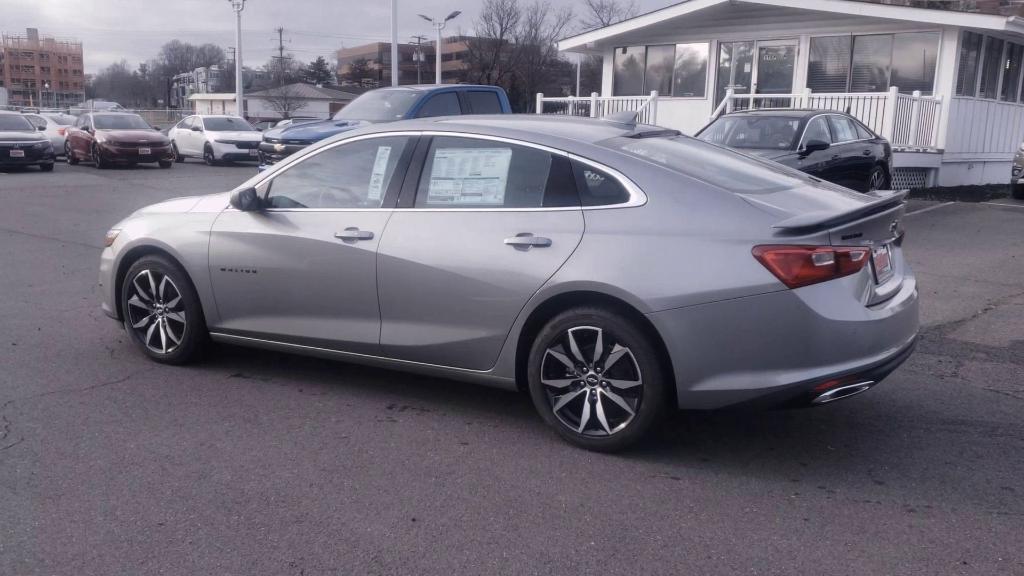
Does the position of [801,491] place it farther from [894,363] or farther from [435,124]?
[435,124]

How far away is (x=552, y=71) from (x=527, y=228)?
52.5 meters

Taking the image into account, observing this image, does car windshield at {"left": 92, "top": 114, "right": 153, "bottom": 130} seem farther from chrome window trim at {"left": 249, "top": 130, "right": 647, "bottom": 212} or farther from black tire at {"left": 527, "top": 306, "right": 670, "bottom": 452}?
black tire at {"left": 527, "top": 306, "right": 670, "bottom": 452}

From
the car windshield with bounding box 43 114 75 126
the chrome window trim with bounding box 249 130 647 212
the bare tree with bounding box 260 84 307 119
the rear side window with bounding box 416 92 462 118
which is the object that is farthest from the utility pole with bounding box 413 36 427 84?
the chrome window trim with bounding box 249 130 647 212

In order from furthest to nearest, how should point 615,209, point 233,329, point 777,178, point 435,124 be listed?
point 233,329 < point 435,124 < point 777,178 < point 615,209

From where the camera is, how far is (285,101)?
6756 cm

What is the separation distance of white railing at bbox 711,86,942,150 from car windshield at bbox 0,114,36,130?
17.4 meters

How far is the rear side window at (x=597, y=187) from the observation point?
450 centimetres

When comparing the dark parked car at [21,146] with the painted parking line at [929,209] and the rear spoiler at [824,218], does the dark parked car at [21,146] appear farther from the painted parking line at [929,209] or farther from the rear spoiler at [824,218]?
the rear spoiler at [824,218]

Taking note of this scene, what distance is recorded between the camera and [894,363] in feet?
14.2

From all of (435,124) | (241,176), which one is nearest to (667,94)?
(241,176)

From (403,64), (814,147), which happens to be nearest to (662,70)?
(814,147)

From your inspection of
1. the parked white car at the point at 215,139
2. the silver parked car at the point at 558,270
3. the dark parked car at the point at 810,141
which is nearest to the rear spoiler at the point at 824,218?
the silver parked car at the point at 558,270

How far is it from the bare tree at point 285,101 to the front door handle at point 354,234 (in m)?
63.0

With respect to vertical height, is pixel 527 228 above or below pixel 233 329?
above
